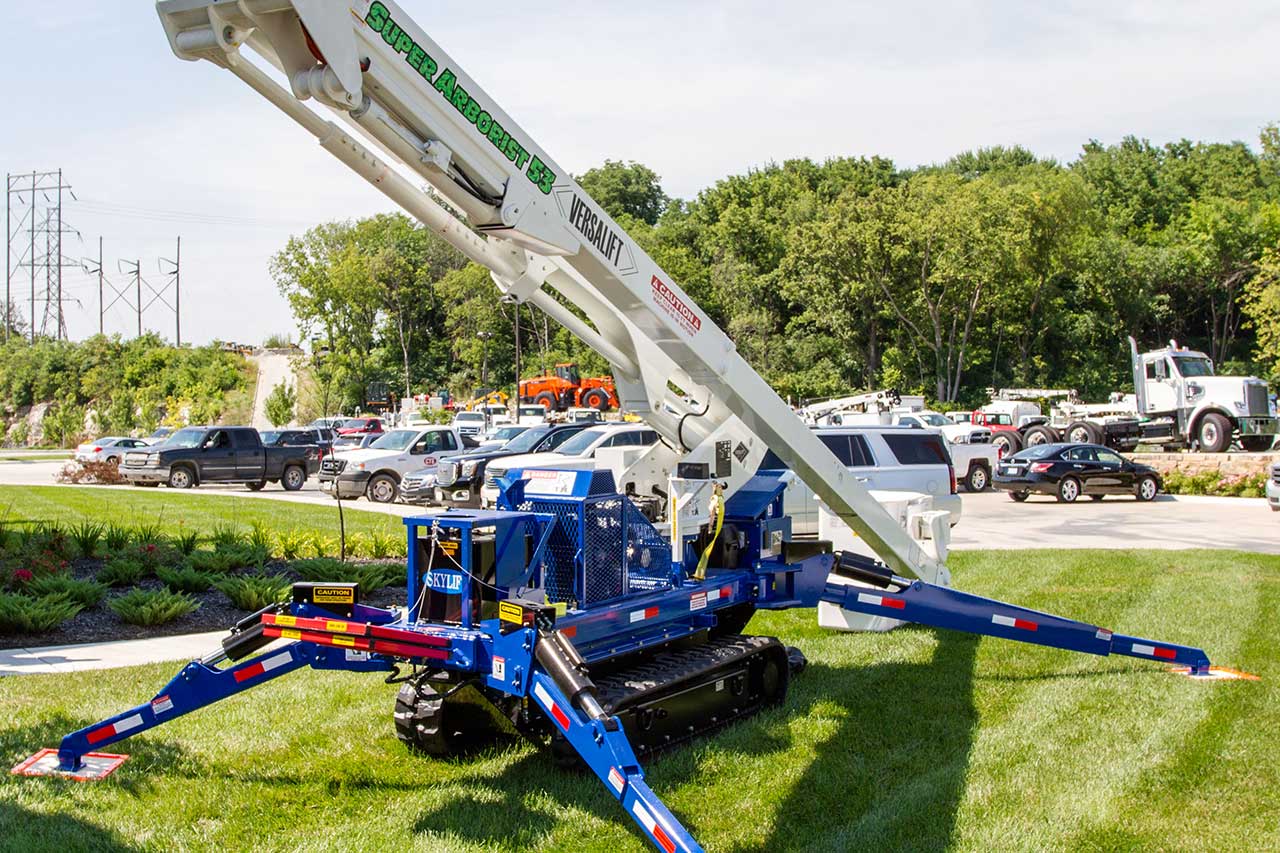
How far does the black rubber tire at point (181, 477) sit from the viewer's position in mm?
30797

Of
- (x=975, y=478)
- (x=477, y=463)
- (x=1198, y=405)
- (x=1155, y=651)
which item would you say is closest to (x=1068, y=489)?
(x=975, y=478)

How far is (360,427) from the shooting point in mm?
54688

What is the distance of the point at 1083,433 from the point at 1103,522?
1541cm

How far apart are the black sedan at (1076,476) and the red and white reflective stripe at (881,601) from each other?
820 inches

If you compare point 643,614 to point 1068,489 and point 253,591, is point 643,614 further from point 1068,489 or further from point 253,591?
point 1068,489

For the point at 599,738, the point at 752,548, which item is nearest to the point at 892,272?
the point at 752,548

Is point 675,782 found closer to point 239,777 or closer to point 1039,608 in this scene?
point 239,777

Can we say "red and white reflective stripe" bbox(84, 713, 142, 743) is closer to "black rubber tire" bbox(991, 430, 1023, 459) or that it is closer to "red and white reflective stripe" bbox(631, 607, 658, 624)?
"red and white reflective stripe" bbox(631, 607, 658, 624)

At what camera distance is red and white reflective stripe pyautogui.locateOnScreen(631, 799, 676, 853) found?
4680mm

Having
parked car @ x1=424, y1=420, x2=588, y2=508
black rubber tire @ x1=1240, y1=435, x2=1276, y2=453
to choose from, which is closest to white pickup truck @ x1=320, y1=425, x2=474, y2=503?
parked car @ x1=424, y1=420, x2=588, y2=508

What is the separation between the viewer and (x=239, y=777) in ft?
22.2

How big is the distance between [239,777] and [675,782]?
2.63 meters

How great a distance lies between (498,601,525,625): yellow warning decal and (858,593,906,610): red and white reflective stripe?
3.70 metres

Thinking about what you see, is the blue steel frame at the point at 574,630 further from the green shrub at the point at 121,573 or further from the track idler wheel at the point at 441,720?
the green shrub at the point at 121,573
